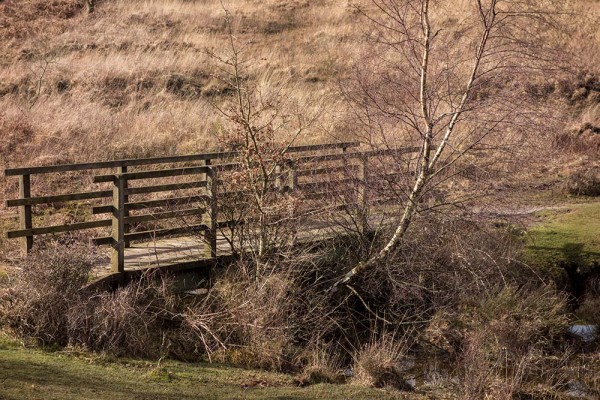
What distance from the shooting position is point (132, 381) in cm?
1001

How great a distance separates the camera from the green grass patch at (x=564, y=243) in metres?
16.4

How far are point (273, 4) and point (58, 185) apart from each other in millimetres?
21107

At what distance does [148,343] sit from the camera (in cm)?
1149

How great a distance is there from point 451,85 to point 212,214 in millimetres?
4022

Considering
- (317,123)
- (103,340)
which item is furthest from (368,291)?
(317,123)

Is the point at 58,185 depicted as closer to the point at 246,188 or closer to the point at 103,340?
the point at 246,188

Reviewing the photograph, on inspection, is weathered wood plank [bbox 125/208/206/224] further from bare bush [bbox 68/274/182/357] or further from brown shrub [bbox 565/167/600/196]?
brown shrub [bbox 565/167/600/196]

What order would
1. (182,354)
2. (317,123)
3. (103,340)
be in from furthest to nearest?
(317,123), (182,354), (103,340)

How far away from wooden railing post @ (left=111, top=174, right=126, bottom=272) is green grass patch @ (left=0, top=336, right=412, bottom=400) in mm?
1923

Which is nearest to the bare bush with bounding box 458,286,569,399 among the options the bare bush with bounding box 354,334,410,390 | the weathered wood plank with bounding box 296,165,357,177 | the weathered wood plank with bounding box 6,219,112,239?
the bare bush with bounding box 354,334,410,390

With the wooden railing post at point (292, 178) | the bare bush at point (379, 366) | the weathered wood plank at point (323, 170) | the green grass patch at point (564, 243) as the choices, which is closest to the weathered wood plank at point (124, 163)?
the weathered wood plank at point (323, 170)

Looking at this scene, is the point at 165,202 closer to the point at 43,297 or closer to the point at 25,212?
the point at 25,212

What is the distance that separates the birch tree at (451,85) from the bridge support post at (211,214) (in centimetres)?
194

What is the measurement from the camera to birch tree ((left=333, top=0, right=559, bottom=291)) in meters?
12.7
